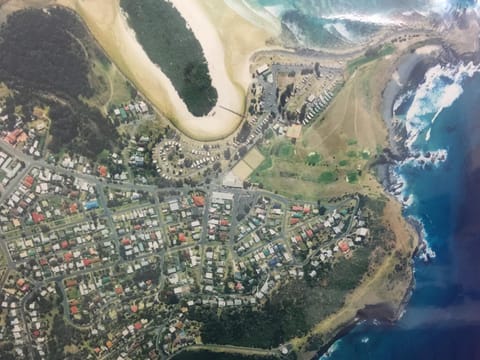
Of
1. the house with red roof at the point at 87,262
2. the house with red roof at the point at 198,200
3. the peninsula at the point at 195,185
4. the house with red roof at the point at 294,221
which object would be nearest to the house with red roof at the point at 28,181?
the peninsula at the point at 195,185

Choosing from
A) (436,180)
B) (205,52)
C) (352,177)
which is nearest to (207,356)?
(352,177)

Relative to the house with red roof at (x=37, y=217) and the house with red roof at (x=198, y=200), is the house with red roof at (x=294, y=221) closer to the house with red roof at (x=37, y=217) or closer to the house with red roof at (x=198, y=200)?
the house with red roof at (x=198, y=200)

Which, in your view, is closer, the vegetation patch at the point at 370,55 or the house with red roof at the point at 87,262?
the house with red roof at the point at 87,262

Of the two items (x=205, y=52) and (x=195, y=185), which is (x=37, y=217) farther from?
(x=205, y=52)

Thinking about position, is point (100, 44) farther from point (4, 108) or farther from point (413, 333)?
point (413, 333)

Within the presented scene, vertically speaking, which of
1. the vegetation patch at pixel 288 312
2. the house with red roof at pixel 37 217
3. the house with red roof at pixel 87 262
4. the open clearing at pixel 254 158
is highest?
the open clearing at pixel 254 158

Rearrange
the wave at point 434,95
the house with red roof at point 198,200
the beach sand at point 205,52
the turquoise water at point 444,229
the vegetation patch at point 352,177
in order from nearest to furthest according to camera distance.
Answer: the house with red roof at point 198,200, the beach sand at point 205,52, the vegetation patch at point 352,177, the turquoise water at point 444,229, the wave at point 434,95

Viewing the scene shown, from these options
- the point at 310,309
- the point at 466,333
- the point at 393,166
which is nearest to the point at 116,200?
the point at 310,309

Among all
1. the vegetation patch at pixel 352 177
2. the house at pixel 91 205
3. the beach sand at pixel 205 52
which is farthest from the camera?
the vegetation patch at pixel 352 177
